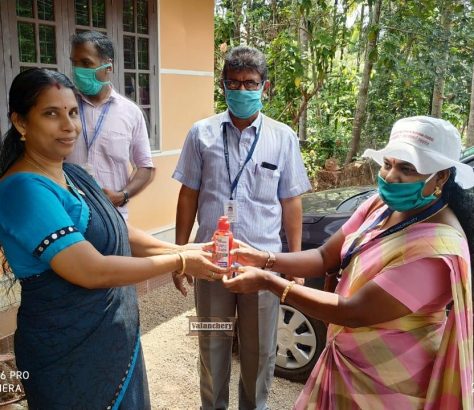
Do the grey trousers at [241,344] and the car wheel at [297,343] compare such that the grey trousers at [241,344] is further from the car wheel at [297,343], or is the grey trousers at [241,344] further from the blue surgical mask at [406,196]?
the blue surgical mask at [406,196]

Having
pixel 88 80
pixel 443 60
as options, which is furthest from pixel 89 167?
pixel 443 60

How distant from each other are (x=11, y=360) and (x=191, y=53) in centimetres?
431

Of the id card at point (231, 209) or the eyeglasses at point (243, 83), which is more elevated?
the eyeglasses at point (243, 83)

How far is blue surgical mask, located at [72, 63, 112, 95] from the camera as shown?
2941mm

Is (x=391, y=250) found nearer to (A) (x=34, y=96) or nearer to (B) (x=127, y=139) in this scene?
(A) (x=34, y=96)

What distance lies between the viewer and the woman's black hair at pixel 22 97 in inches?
68.2

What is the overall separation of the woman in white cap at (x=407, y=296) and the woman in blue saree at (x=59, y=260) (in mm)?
717

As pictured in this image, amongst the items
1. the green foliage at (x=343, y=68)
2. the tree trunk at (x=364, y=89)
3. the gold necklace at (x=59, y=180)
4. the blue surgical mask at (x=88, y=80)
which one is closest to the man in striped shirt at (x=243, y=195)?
the blue surgical mask at (x=88, y=80)

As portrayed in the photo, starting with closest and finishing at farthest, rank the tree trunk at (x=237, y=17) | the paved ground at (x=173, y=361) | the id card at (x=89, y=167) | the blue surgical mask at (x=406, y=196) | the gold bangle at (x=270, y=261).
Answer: the blue surgical mask at (x=406, y=196) → the gold bangle at (x=270, y=261) → the id card at (x=89, y=167) → the paved ground at (x=173, y=361) → the tree trunk at (x=237, y=17)

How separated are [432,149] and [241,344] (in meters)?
1.70

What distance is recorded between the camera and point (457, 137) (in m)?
1.67

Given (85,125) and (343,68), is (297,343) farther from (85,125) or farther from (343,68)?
(343,68)

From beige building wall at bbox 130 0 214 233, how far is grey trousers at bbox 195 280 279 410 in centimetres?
283

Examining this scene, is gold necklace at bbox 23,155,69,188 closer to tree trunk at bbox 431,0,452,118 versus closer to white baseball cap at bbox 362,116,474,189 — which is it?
white baseball cap at bbox 362,116,474,189
